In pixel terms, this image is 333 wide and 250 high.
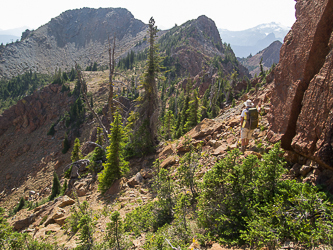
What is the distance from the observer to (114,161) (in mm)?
11172

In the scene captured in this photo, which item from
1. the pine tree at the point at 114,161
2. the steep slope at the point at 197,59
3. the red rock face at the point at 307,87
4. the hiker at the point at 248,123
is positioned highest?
the steep slope at the point at 197,59

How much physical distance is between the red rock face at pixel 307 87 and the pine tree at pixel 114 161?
8.39 meters

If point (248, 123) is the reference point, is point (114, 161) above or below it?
below

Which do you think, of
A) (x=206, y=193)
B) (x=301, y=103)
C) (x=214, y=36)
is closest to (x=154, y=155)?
(x=206, y=193)

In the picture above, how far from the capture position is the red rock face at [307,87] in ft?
14.0

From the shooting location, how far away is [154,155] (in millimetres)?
14031

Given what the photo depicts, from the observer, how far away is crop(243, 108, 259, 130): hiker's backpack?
7117 millimetres

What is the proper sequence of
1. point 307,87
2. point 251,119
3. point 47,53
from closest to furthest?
1. point 307,87
2. point 251,119
3. point 47,53

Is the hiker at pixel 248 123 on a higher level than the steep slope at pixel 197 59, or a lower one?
lower

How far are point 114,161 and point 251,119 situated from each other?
26.9 feet

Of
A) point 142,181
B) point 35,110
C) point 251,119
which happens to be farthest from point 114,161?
point 35,110

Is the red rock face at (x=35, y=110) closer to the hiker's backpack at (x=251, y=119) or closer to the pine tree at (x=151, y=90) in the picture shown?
the pine tree at (x=151, y=90)

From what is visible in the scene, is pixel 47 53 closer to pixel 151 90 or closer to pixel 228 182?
pixel 151 90

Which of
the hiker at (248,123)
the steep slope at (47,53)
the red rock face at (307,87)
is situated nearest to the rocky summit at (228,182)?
the red rock face at (307,87)
